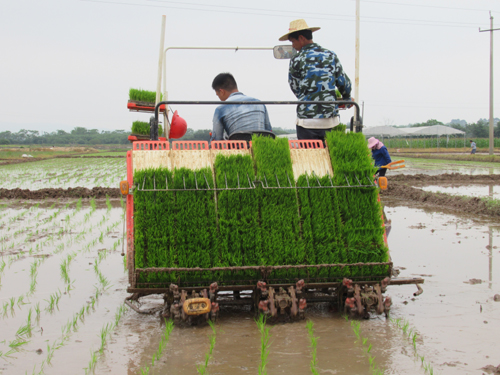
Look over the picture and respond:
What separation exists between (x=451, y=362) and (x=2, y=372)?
2693mm

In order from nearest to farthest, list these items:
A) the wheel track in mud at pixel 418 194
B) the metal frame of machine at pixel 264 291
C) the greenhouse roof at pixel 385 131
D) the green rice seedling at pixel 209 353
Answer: the green rice seedling at pixel 209 353
the metal frame of machine at pixel 264 291
the wheel track in mud at pixel 418 194
the greenhouse roof at pixel 385 131

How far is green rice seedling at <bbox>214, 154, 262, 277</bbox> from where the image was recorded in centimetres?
370

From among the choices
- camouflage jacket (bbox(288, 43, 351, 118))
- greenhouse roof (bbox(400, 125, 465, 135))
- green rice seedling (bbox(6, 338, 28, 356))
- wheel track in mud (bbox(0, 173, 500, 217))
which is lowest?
green rice seedling (bbox(6, 338, 28, 356))

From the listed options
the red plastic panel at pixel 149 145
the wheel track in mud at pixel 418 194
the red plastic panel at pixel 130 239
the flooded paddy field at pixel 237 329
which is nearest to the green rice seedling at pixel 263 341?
the flooded paddy field at pixel 237 329

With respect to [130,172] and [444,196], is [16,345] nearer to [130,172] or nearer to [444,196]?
[130,172]

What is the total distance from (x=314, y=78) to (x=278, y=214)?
140cm

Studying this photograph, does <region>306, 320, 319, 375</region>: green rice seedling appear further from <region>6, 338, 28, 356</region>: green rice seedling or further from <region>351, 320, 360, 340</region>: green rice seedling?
<region>6, 338, 28, 356</region>: green rice seedling

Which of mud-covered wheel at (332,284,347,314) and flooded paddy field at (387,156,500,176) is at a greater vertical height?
flooded paddy field at (387,156,500,176)

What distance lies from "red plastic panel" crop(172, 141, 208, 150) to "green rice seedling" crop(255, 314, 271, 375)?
149 centimetres

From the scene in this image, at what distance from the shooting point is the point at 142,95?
695 cm

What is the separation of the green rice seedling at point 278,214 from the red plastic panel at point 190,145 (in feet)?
1.67

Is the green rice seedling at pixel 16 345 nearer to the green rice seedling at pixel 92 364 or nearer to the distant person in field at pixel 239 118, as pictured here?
the green rice seedling at pixel 92 364

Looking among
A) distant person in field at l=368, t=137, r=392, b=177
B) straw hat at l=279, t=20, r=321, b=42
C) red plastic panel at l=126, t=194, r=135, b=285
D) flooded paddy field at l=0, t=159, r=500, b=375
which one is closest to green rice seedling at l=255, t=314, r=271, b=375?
flooded paddy field at l=0, t=159, r=500, b=375

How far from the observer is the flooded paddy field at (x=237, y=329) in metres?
3.00
